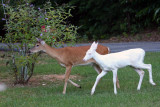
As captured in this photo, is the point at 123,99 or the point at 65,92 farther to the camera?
the point at 65,92

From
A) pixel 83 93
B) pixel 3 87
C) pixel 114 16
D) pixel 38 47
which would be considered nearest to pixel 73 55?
pixel 38 47

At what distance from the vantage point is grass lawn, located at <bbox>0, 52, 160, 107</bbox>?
7.12m

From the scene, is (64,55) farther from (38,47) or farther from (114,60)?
(114,60)

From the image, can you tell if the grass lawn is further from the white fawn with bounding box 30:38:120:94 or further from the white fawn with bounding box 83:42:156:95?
the white fawn with bounding box 30:38:120:94

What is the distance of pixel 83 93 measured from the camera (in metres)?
8.38

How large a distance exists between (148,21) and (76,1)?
17.9 feet

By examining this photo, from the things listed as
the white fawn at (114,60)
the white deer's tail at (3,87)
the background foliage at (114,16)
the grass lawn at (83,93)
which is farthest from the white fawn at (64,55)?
the background foliage at (114,16)

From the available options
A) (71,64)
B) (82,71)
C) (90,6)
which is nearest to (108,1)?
(90,6)

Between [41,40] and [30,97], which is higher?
[41,40]

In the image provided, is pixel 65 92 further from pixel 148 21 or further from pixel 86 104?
pixel 148 21

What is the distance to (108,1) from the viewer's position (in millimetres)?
25219

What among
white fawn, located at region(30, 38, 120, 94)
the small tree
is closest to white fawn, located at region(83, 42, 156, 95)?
white fawn, located at region(30, 38, 120, 94)

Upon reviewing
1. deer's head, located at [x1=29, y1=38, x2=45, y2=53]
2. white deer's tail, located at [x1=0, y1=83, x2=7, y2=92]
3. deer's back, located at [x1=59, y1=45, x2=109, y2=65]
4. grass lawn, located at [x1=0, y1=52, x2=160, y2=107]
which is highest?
deer's head, located at [x1=29, y1=38, x2=45, y2=53]

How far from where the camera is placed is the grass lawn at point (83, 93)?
280 inches
